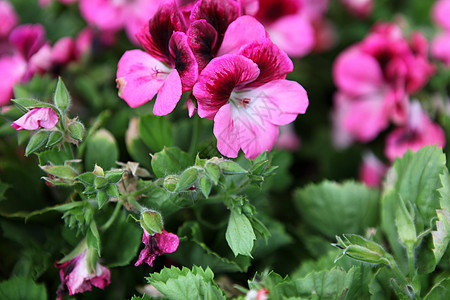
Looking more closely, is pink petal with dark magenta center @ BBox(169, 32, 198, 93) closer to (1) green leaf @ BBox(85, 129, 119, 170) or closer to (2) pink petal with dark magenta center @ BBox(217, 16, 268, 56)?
(2) pink petal with dark magenta center @ BBox(217, 16, 268, 56)

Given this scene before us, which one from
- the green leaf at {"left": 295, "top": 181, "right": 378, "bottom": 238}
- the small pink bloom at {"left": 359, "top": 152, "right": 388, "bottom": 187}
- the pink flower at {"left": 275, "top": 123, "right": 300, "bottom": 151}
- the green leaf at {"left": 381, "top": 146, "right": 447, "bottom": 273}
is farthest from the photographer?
the pink flower at {"left": 275, "top": 123, "right": 300, "bottom": 151}

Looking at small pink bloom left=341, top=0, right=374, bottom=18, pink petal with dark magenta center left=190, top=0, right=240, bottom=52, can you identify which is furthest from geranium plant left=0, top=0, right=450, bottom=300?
small pink bloom left=341, top=0, right=374, bottom=18

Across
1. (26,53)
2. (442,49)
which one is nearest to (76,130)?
(26,53)

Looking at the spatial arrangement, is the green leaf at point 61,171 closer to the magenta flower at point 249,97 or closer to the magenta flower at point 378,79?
the magenta flower at point 249,97

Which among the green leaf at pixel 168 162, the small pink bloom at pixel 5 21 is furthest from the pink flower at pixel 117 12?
the green leaf at pixel 168 162

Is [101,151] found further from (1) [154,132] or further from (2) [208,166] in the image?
(2) [208,166]

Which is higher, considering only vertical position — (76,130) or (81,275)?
(76,130)

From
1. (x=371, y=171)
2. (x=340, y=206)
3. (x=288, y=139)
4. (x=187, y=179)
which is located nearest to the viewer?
(x=187, y=179)
